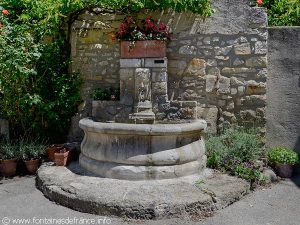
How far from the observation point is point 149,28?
5617 millimetres

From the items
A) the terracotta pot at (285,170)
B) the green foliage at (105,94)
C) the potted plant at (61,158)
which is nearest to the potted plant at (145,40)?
the green foliage at (105,94)

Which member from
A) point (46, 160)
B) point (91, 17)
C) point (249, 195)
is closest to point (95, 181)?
point (46, 160)

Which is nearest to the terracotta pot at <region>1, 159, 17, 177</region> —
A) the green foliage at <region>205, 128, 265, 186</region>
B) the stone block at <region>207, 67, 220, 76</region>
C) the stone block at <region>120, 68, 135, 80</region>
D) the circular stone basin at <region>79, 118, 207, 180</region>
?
the circular stone basin at <region>79, 118, 207, 180</region>

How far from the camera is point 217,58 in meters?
5.61

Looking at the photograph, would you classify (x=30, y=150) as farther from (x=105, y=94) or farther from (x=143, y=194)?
(x=143, y=194)

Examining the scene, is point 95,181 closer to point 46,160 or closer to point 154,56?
point 46,160

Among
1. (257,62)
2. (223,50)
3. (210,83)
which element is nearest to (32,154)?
(210,83)

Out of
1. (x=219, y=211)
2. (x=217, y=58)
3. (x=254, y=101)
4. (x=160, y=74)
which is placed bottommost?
(x=219, y=211)

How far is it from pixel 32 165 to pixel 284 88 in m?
4.10

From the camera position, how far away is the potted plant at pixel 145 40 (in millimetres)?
5559

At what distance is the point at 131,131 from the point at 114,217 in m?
1.09

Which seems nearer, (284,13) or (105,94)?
(105,94)

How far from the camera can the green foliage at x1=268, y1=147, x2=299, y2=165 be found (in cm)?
534

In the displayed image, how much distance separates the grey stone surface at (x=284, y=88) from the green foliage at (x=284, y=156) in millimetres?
176
